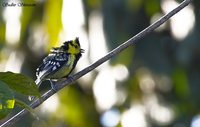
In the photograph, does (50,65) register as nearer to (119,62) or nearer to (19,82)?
(19,82)

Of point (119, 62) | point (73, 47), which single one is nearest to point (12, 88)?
point (73, 47)

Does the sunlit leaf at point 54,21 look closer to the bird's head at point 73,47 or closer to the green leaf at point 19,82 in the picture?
the bird's head at point 73,47

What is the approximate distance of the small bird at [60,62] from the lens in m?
4.01

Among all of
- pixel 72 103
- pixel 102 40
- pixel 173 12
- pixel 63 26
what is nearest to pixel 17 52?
pixel 72 103

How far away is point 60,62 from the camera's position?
Answer: 4.21 metres

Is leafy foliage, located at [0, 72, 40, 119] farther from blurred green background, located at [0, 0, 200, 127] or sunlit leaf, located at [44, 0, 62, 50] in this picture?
blurred green background, located at [0, 0, 200, 127]

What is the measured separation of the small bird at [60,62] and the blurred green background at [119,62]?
6.00m

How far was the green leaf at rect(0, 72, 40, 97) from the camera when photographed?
8.12ft

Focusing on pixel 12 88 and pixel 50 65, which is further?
pixel 50 65

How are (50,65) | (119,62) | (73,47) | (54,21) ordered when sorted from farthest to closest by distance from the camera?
1. (119,62)
2. (54,21)
3. (73,47)
4. (50,65)

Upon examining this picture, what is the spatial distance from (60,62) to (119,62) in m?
6.50

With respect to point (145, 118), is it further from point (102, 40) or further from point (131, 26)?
point (102, 40)

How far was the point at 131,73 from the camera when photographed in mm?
11945

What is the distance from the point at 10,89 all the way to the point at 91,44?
877 centimetres
